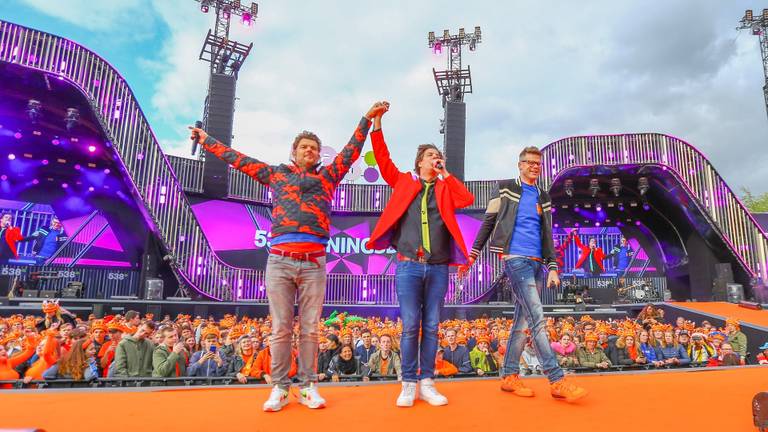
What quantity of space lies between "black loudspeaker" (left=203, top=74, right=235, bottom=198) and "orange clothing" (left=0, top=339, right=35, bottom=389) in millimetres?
11059

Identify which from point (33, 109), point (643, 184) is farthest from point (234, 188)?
point (643, 184)

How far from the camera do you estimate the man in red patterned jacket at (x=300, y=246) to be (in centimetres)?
306

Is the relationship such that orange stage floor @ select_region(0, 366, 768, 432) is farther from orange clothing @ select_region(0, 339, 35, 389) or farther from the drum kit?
the drum kit

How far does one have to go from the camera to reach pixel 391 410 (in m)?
2.82

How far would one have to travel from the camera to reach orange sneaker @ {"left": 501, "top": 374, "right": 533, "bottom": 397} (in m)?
3.26

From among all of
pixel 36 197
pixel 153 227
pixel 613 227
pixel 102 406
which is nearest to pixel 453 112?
pixel 613 227

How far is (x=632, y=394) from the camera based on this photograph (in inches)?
129

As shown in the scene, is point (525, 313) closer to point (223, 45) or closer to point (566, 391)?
point (566, 391)

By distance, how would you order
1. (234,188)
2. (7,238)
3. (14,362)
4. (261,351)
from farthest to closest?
(234,188) → (7,238) → (261,351) → (14,362)

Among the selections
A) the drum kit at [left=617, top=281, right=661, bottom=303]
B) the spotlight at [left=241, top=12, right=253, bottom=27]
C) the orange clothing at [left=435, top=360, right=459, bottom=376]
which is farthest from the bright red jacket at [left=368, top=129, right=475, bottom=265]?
the spotlight at [left=241, top=12, right=253, bottom=27]

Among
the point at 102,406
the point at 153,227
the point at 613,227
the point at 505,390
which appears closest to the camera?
the point at 102,406

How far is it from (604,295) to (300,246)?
16.0 meters

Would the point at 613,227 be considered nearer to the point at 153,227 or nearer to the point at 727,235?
the point at 727,235

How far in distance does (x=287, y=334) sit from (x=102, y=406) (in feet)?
3.96
